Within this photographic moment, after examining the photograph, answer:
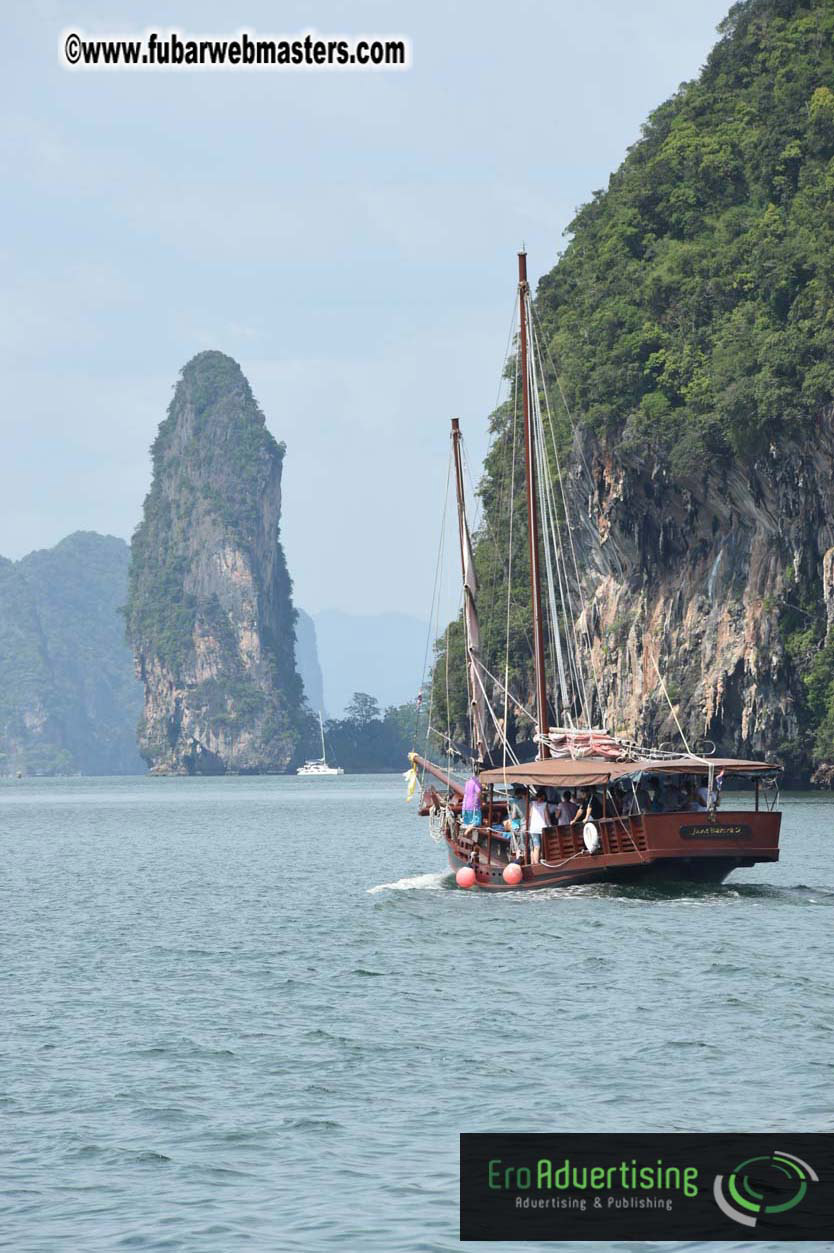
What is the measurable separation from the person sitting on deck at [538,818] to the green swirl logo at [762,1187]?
1885 centimetres

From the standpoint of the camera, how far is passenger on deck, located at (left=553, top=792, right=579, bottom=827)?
3269 cm

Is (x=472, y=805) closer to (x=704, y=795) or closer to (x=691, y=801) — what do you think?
(x=691, y=801)

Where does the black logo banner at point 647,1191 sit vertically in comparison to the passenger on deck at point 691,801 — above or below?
below

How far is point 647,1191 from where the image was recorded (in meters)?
12.1

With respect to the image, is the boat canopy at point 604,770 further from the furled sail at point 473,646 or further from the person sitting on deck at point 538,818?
the furled sail at point 473,646

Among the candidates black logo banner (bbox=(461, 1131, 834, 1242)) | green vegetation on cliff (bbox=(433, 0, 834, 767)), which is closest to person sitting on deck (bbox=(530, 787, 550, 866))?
black logo banner (bbox=(461, 1131, 834, 1242))

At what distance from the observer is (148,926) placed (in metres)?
31.8

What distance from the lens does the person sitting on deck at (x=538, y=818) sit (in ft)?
107

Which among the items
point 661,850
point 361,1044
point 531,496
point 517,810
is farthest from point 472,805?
point 361,1044

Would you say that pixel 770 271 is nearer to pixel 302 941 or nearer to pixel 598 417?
pixel 598 417

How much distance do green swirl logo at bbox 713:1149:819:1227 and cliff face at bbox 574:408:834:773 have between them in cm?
5728

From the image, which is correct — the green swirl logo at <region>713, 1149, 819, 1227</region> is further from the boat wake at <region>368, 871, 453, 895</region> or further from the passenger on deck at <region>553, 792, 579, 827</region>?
the boat wake at <region>368, 871, 453, 895</region>

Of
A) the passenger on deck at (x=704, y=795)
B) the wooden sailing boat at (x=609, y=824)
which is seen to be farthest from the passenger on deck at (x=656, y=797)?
the passenger on deck at (x=704, y=795)

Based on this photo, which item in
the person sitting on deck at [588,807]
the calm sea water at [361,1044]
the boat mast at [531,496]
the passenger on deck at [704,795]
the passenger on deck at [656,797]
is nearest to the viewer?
the calm sea water at [361,1044]
